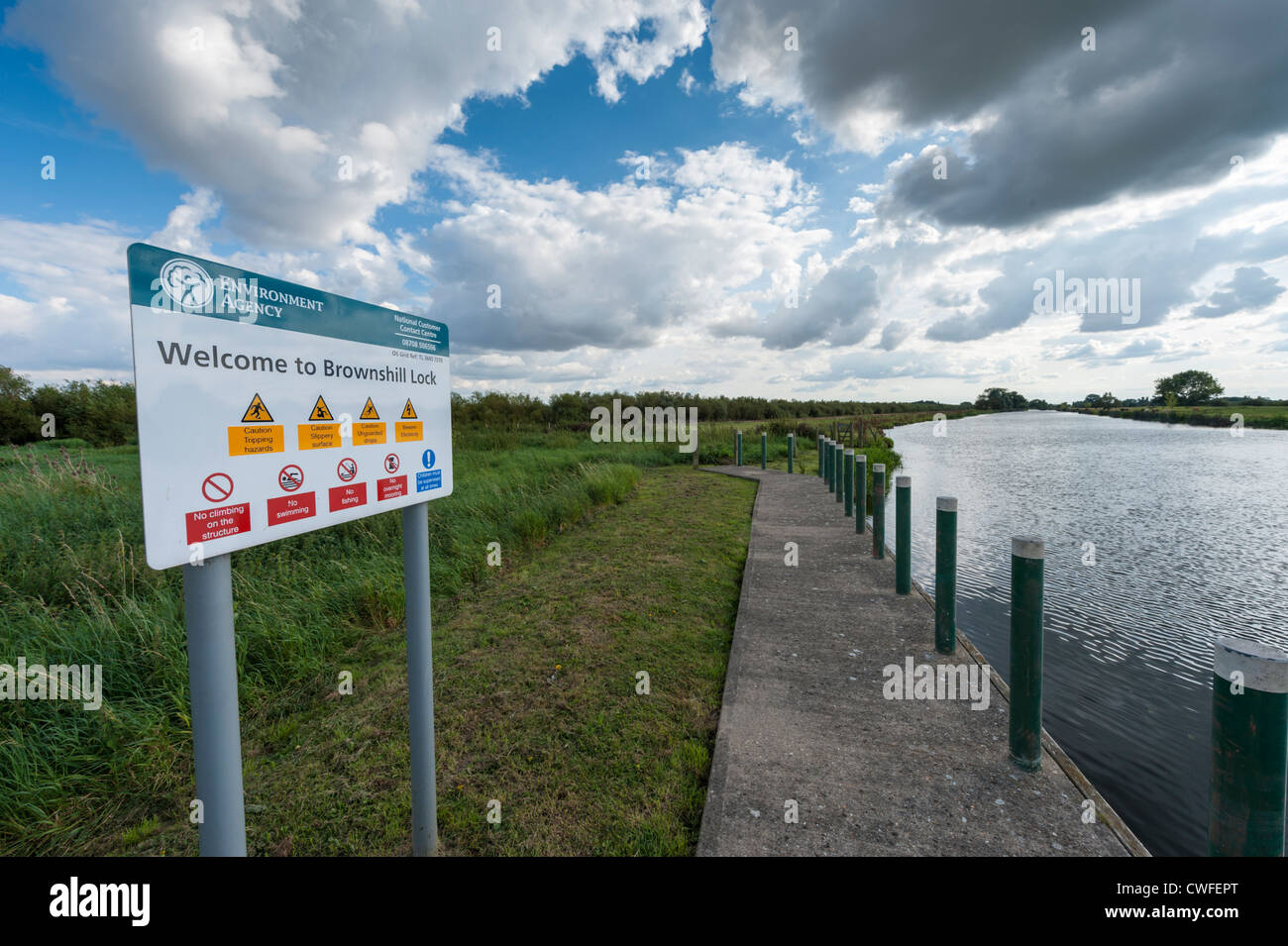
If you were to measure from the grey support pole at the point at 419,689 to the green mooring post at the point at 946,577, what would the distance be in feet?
11.0

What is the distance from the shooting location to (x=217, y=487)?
1.49 metres

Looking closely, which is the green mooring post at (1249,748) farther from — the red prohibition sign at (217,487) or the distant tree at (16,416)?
the distant tree at (16,416)

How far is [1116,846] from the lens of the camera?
2203mm

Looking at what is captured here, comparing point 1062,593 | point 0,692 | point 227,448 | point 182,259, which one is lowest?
point 1062,593

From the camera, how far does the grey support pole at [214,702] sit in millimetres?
1486

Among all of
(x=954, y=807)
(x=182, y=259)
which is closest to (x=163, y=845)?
(x=182, y=259)

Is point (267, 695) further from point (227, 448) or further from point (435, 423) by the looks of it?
point (227, 448)

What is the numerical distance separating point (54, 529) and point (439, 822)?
25.1 feet

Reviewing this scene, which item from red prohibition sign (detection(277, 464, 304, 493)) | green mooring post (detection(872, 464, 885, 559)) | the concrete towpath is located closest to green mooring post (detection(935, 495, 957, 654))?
the concrete towpath

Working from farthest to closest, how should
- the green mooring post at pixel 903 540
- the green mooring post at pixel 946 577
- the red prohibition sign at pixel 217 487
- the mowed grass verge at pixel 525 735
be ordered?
the green mooring post at pixel 903 540 → the green mooring post at pixel 946 577 → the mowed grass verge at pixel 525 735 → the red prohibition sign at pixel 217 487

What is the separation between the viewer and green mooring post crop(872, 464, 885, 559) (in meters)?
6.11

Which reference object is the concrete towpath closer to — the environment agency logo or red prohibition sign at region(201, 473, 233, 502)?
red prohibition sign at region(201, 473, 233, 502)

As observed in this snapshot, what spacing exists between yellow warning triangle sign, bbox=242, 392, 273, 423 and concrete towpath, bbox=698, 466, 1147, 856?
90.4 inches

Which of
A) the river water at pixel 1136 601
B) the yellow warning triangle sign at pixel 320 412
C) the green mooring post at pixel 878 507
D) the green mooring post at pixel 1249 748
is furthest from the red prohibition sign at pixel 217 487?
the green mooring post at pixel 878 507
